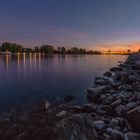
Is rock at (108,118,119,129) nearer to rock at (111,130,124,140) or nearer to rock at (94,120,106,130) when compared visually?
rock at (94,120,106,130)

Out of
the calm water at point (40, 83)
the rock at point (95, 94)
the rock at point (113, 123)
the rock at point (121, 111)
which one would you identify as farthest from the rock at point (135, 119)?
the calm water at point (40, 83)

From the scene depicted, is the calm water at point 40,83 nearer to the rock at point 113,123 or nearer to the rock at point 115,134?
the rock at point 113,123

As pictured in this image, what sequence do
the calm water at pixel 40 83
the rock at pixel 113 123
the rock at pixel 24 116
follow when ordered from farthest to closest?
the calm water at pixel 40 83 < the rock at pixel 24 116 < the rock at pixel 113 123

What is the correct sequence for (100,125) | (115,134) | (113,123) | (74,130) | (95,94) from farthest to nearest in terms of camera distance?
(95,94), (113,123), (100,125), (115,134), (74,130)

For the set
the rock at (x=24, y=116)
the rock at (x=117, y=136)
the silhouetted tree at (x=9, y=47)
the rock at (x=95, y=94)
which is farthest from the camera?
the silhouetted tree at (x=9, y=47)

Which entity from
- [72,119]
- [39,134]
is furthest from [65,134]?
[39,134]

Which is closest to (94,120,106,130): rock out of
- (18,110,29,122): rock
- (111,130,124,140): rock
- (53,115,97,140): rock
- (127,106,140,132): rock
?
(111,130,124,140): rock

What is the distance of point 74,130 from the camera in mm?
5301

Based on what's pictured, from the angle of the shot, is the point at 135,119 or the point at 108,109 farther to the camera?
the point at 108,109

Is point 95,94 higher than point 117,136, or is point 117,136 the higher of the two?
point 117,136

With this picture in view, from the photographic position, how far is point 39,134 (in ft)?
24.5

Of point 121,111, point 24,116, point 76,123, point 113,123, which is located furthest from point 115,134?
point 24,116

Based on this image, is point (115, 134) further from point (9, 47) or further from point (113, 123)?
point (9, 47)

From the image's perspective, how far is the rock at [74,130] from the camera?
5.23m
